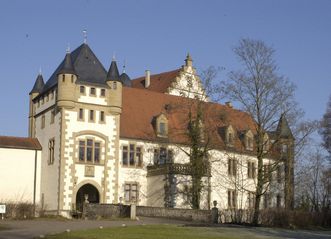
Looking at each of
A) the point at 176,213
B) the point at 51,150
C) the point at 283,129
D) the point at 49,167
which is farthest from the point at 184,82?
the point at 176,213

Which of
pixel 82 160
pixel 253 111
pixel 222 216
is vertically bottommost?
pixel 222 216

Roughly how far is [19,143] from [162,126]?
500 inches

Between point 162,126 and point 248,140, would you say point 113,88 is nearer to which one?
point 162,126

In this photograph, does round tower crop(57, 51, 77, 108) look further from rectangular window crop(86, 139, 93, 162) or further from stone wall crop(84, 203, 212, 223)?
stone wall crop(84, 203, 212, 223)

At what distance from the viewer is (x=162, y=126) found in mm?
56375

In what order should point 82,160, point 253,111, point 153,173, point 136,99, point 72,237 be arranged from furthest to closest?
point 136,99, point 153,173, point 82,160, point 253,111, point 72,237

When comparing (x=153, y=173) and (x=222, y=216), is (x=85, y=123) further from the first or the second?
(x=222, y=216)

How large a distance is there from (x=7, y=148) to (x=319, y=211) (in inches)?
974

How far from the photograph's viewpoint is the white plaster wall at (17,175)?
165 feet

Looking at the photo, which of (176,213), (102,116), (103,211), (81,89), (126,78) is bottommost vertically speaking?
(176,213)

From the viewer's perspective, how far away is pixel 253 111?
146 ft

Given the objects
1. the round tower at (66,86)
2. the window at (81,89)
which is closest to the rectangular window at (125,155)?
the window at (81,89)

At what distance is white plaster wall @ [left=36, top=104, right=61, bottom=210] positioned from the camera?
49.7 metres

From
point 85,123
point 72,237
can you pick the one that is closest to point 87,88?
point 85,123
